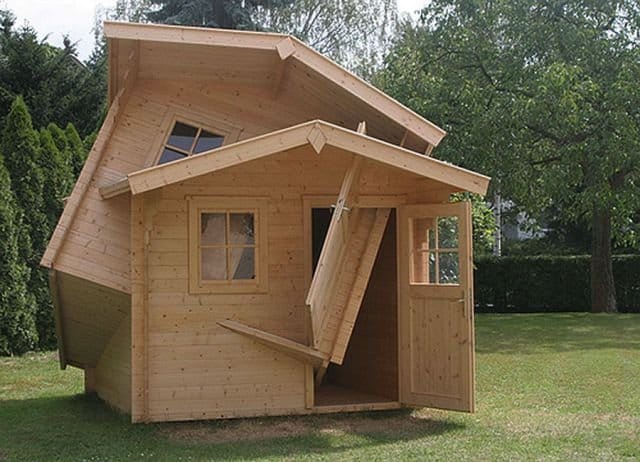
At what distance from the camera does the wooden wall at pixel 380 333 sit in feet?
31.7

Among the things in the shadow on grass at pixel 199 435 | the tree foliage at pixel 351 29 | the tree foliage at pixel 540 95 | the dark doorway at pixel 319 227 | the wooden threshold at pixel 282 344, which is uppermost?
the tree foliage at pixel 351 29

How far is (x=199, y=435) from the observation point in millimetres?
8047

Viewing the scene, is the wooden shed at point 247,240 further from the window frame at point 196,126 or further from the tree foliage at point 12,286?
the tree foliage at point 12,286

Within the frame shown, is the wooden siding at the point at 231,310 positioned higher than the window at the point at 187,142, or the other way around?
the window at the point at 187,142

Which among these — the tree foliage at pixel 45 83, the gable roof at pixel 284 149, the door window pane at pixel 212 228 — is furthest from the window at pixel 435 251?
the tree foliage at pixel 45 83

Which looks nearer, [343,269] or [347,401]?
[343,269]

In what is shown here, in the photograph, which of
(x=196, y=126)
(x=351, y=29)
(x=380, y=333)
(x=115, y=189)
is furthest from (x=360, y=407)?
(x=351, y=29)

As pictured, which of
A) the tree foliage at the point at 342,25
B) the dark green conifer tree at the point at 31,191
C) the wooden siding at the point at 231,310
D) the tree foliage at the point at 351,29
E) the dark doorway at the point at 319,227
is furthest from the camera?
the tree foliage at the point at 351,29

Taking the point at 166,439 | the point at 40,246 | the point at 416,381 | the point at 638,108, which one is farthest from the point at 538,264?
the point at 166,439

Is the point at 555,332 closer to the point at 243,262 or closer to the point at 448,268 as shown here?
the point at 448,268

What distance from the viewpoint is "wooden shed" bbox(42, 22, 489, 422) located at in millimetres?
8359

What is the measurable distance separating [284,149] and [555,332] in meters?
10.8

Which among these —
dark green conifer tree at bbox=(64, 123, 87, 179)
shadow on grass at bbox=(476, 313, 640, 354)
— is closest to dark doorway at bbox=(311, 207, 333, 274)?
shadow on grass at bbox=(476, 313, 640, 354)

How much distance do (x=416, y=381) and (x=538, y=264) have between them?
14.4m
